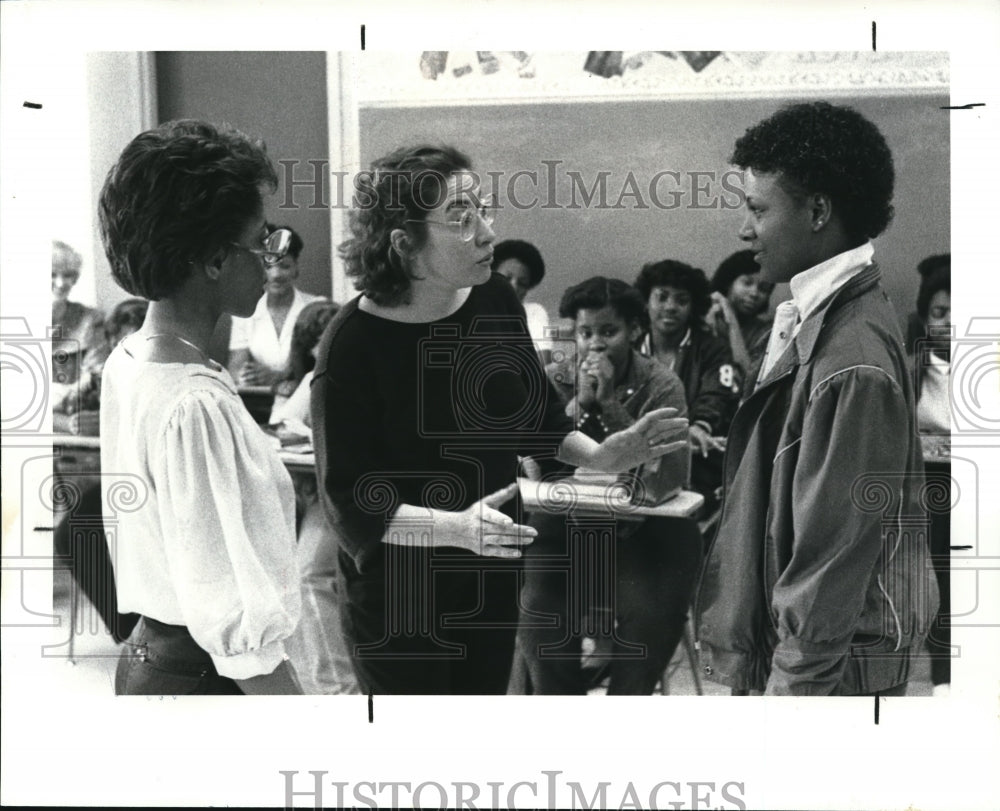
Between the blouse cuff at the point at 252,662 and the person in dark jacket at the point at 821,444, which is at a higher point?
the person in dark jacket at the point at 821,444

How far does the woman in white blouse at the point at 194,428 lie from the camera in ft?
10.6

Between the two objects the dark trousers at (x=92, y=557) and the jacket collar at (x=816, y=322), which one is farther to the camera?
the dark trousers at (x=92, y=557)

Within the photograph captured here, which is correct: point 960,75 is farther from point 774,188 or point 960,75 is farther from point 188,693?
point 188,693

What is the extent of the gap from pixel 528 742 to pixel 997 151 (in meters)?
2.13

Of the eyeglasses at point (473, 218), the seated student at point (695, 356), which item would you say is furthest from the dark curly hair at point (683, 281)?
the eyeglasses at point (473, 218)

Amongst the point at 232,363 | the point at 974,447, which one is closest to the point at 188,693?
the point at 232,363

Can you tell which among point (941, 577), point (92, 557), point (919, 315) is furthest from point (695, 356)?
point (92, 557)

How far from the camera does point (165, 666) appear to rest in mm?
3312

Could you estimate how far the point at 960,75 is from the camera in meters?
3.23

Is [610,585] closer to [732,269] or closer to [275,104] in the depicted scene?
[732,269]

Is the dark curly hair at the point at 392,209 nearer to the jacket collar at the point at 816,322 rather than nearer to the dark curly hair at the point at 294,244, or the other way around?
the dark curly hair at the point at 294,244

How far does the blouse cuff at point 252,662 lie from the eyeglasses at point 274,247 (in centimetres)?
108

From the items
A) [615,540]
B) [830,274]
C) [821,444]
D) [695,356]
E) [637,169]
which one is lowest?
[615,540]

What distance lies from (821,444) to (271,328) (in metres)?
1.56
